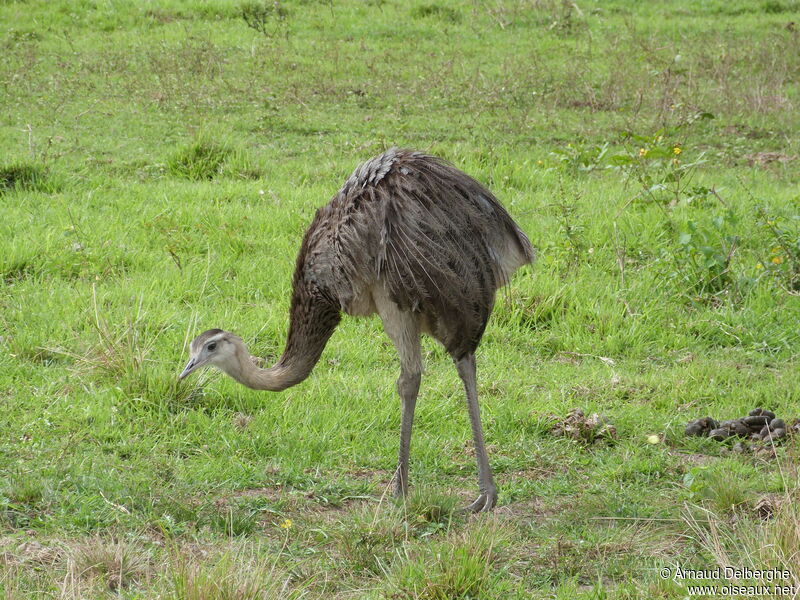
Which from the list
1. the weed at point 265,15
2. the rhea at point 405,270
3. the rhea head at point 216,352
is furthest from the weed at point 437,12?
the rhea head at point 216,352

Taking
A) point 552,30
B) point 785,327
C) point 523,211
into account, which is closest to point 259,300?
point 523,211

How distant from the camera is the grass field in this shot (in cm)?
430

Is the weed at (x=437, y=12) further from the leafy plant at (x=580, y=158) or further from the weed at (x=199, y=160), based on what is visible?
the weed at (x=199, y=160)

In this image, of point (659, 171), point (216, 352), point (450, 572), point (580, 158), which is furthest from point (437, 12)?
point (450, 572)

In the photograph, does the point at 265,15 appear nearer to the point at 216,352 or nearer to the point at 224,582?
the point at 216,352

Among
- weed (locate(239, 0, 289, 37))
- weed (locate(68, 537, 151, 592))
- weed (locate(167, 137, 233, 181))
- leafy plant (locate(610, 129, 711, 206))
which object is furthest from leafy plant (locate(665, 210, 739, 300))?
weed (locate(239, 0, 289, 37))

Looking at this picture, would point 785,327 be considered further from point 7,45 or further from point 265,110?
point 7,45

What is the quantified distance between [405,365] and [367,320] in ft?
5.86

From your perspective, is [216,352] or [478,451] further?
[216,352]

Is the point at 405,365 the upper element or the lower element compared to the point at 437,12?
lower

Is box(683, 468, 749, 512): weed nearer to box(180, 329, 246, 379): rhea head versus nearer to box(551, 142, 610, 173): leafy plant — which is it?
box(180, 329, 246, 379): rhea head

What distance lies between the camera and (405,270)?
183 inches

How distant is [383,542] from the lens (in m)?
4.36

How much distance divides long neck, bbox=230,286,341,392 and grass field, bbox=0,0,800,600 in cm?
41
